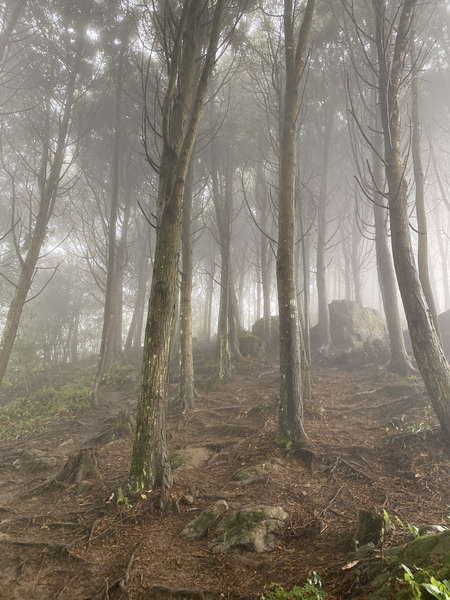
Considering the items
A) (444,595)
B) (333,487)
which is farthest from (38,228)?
(444,595)

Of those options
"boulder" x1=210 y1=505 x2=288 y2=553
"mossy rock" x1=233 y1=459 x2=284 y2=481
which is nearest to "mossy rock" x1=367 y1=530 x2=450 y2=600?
"boulder" x1=210 y1=505 x2=288 y2=553

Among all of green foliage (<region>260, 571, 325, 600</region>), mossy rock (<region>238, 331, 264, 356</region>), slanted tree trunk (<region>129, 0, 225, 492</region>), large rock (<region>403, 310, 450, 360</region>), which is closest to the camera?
green foliage (<region>260, 571, 325, 600</region>)

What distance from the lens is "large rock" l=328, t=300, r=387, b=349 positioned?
13.8m

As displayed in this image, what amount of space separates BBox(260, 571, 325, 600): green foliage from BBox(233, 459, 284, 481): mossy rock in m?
2.40

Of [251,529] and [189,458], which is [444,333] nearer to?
[189,458]

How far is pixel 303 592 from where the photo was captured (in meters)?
2.19

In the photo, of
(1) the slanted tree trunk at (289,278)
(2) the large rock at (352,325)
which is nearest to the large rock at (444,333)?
(2) the large rock at (352,325)

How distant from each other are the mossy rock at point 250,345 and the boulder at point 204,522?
925 cm

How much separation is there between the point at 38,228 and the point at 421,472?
10.1m

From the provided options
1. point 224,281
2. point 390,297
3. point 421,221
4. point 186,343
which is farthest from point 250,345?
point 421,221

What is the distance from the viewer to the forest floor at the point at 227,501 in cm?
278

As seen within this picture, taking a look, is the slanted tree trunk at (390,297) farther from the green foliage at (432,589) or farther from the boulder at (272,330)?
the green foliage at (432,589)

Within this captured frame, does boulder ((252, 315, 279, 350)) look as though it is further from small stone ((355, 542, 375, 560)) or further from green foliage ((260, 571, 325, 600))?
green foliage ((260, 571, 325, 600))

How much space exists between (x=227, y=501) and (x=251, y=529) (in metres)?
A: 0.76
